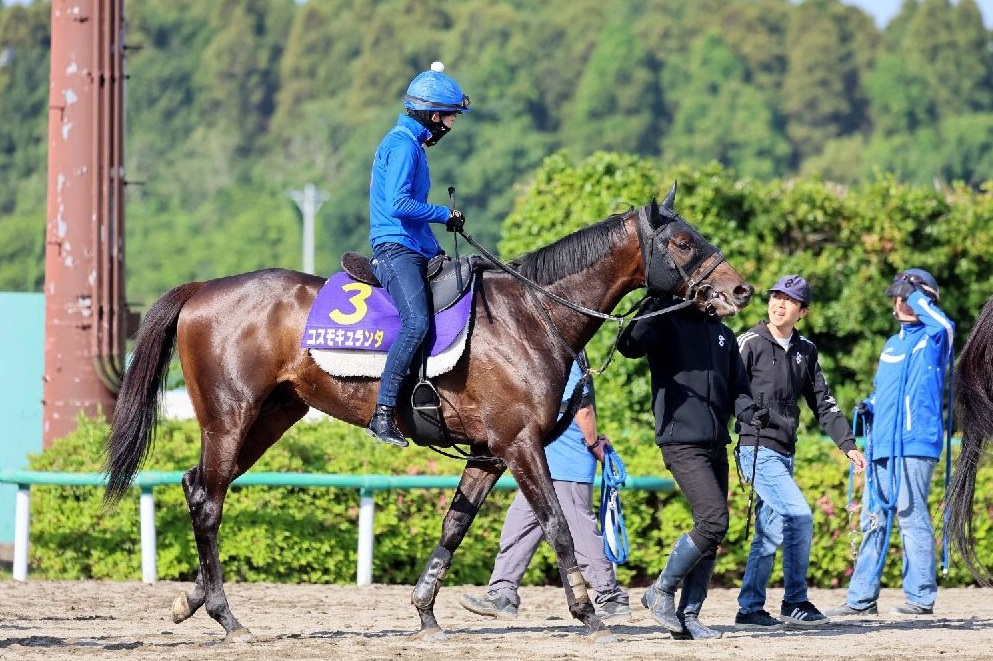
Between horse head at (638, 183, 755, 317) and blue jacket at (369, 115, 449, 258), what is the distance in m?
0.95

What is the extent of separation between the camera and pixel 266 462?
1003cm

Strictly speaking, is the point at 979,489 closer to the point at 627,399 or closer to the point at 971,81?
the point at 627,399

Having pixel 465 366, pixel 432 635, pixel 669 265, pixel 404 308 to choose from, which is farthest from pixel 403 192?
pixel 432 635

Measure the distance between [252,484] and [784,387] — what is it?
334 centimetres

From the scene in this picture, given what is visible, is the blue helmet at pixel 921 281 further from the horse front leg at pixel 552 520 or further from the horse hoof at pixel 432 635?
the horse hoof at pixel 432 635

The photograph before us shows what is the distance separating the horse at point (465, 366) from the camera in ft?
24.3

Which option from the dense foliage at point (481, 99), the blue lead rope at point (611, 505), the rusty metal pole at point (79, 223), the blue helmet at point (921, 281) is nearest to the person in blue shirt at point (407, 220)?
the blue lead rope at point (611, 505)

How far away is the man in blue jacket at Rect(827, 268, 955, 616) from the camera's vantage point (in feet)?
28.6

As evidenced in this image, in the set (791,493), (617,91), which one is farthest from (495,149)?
(791,493)

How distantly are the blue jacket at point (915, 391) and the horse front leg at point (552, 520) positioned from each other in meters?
2.25

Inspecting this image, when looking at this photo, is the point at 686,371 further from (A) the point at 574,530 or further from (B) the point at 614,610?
(B) the point at 614,610

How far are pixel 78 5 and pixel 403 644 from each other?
5542 millimetres

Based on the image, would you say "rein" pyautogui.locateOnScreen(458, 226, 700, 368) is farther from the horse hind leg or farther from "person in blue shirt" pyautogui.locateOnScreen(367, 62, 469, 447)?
the horse hind leg

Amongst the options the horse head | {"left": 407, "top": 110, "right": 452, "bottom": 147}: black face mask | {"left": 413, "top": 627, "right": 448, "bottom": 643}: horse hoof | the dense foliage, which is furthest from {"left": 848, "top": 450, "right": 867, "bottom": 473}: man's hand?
the dense foliage
